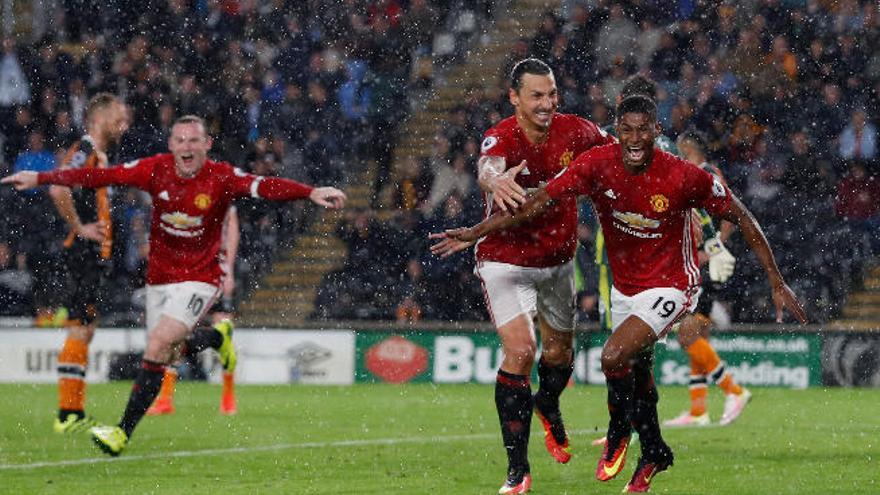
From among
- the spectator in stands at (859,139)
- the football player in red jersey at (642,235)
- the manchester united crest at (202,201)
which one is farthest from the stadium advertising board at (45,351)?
the football player in red jersey at (642,235)

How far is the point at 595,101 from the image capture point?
65.1 feet

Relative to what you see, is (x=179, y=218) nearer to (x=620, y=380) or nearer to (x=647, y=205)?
(x=620, y=380)

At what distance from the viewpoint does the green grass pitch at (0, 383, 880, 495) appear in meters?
8.87

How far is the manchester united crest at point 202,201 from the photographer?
10.9 m

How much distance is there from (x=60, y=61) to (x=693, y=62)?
797 cm

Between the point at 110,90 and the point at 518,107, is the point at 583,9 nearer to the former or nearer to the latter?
the point at 110,90

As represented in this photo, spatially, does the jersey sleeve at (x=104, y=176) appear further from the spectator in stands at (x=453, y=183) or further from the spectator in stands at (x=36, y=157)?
the spectator in stands at (x=36, y=157)

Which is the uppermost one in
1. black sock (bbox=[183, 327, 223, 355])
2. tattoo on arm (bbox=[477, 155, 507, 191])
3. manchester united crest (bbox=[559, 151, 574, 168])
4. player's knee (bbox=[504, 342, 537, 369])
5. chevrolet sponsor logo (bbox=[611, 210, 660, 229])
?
manchester united crest (bbox=[559, 151, 574, 168])

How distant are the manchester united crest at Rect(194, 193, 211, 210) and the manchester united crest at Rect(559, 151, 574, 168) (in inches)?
117

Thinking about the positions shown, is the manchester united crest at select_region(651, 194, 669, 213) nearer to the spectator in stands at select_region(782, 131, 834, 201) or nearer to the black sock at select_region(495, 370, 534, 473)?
the black sock at select_region(495, 370, 534, 473)

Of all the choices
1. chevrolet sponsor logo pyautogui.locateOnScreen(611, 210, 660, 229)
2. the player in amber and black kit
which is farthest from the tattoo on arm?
the player in amber and black kit

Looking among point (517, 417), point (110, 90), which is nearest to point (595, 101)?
point (110, 90)

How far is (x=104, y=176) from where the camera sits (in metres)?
10.7

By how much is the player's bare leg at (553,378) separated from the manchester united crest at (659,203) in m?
1.46
